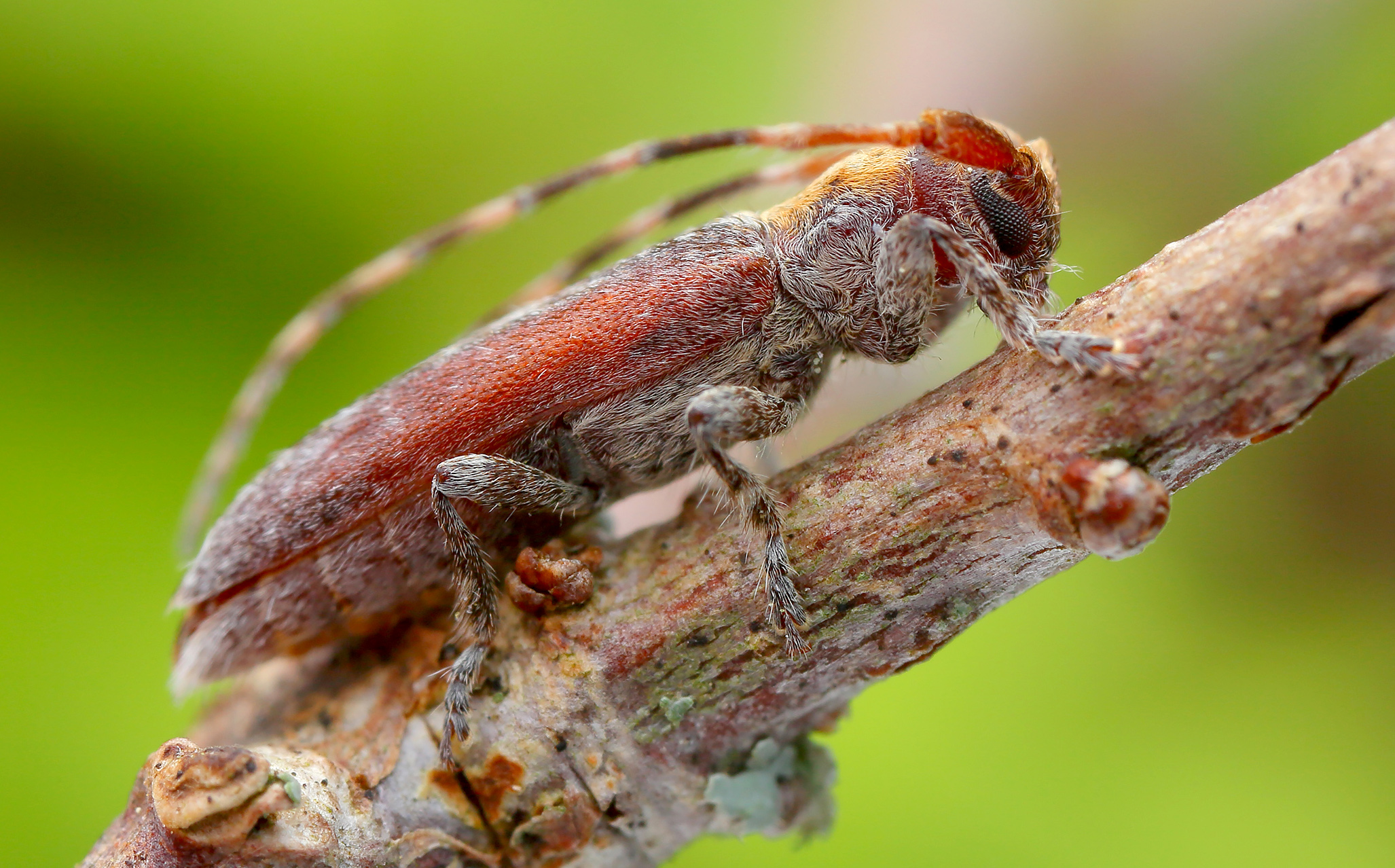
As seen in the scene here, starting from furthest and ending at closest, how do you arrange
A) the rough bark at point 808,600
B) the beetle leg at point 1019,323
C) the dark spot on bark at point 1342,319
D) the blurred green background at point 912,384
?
1. the blurred green background at point 912,384
2. the beetle leg at point 1019,323
3. the rough bark at point 808,600
4. the dark spot on bark at point 1342,319

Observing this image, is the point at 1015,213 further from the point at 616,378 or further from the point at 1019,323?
the point at 616,378

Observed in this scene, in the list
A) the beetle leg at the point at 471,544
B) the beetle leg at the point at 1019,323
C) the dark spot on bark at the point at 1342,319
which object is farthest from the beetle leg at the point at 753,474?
the dark spot on bark at the point at 1342,319

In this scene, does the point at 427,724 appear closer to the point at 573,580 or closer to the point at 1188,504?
the point at 573,580

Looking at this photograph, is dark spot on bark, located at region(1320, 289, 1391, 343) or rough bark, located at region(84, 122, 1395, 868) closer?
dark spot on bark, located at region(1320, 289, 1391, 343)

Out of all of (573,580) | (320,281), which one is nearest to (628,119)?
(320,281)

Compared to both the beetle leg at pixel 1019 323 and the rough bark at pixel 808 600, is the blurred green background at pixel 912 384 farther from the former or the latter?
the rough bark at pixel 808 600

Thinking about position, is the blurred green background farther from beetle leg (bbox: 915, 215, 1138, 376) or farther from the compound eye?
beetle leg (bbox: 915, 215, 1138, 376)

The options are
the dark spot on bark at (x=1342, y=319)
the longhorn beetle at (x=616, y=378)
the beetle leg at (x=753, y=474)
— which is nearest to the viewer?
the dark spot on bark at (x=1342, y=319)

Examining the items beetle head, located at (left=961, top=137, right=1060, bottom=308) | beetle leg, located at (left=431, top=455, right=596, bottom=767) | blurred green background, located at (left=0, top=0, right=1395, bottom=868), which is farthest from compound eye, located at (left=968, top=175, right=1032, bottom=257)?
beetle leg, located at (left=431, top=455, right=596, bottom=767)
